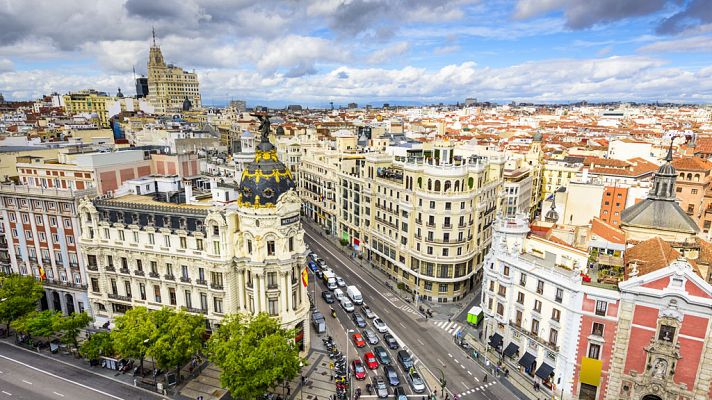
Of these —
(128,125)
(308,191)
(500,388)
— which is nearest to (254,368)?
(500,388)

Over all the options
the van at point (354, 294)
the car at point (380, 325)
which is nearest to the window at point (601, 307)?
the car at point (380, 325)

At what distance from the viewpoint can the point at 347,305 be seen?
285 ft

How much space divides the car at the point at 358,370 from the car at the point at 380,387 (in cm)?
226

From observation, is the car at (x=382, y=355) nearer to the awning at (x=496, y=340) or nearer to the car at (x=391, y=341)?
the car at (x=391, y=341)

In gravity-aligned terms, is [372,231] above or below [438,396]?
above

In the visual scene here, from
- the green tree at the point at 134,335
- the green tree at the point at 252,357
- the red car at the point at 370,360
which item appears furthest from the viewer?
the red car at the point at 370,360

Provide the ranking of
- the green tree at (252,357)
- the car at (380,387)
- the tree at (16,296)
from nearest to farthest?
the green tree at (252,357)
the car at (380,387)
the tree at (16,296)

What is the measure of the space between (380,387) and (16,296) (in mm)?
62995

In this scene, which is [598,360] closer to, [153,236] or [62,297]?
[153,236]

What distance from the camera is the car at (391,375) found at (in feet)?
210

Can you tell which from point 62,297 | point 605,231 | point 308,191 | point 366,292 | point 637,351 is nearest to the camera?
point 637,351

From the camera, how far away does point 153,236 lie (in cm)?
6869

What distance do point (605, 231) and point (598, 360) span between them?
960 inches

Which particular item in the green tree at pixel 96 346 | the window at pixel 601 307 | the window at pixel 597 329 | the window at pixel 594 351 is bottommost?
the green tree at pixel 96 346
